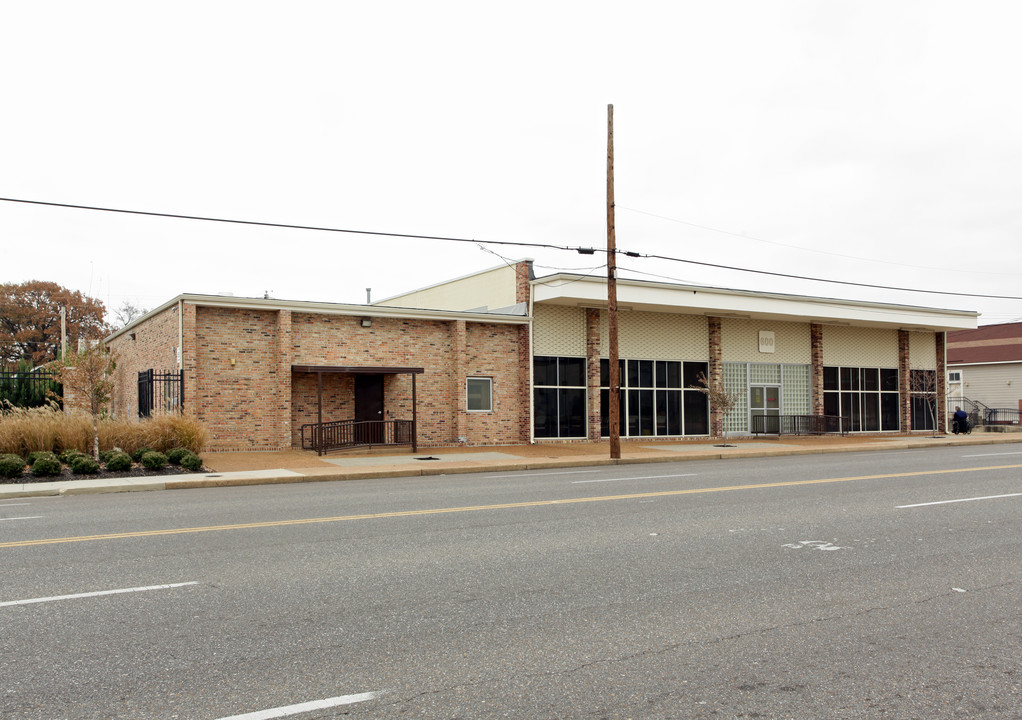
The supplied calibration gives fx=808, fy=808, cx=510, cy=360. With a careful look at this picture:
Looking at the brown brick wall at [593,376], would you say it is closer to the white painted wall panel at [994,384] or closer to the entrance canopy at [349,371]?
the entrance canopy at [349,371]

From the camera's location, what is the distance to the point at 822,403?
1335 inches

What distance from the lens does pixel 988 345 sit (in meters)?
54.9

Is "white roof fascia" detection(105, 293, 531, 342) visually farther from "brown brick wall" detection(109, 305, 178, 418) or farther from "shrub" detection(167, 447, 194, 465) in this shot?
"shrub" detection(167, 447, 194, 465)

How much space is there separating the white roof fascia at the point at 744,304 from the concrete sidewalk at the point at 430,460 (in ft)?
16.0

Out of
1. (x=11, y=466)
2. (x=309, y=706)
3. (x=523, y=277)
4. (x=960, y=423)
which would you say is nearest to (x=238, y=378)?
(x=11, y=466)

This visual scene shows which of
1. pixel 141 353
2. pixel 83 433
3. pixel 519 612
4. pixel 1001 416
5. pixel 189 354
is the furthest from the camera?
pixel 1001 416

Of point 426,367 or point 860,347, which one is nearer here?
point 426,367

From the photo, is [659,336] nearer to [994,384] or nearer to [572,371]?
[572,371]

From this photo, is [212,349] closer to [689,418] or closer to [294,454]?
[294,454]

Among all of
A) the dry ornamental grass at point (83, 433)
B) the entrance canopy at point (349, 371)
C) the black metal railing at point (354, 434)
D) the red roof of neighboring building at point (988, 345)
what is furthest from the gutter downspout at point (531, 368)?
the red roof of neighboring building at point (988, 345)

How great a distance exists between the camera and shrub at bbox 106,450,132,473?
17453 millimetres

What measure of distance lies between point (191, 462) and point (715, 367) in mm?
20160

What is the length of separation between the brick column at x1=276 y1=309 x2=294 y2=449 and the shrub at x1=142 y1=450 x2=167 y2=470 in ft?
16.8

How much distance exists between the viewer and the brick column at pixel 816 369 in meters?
33.8
